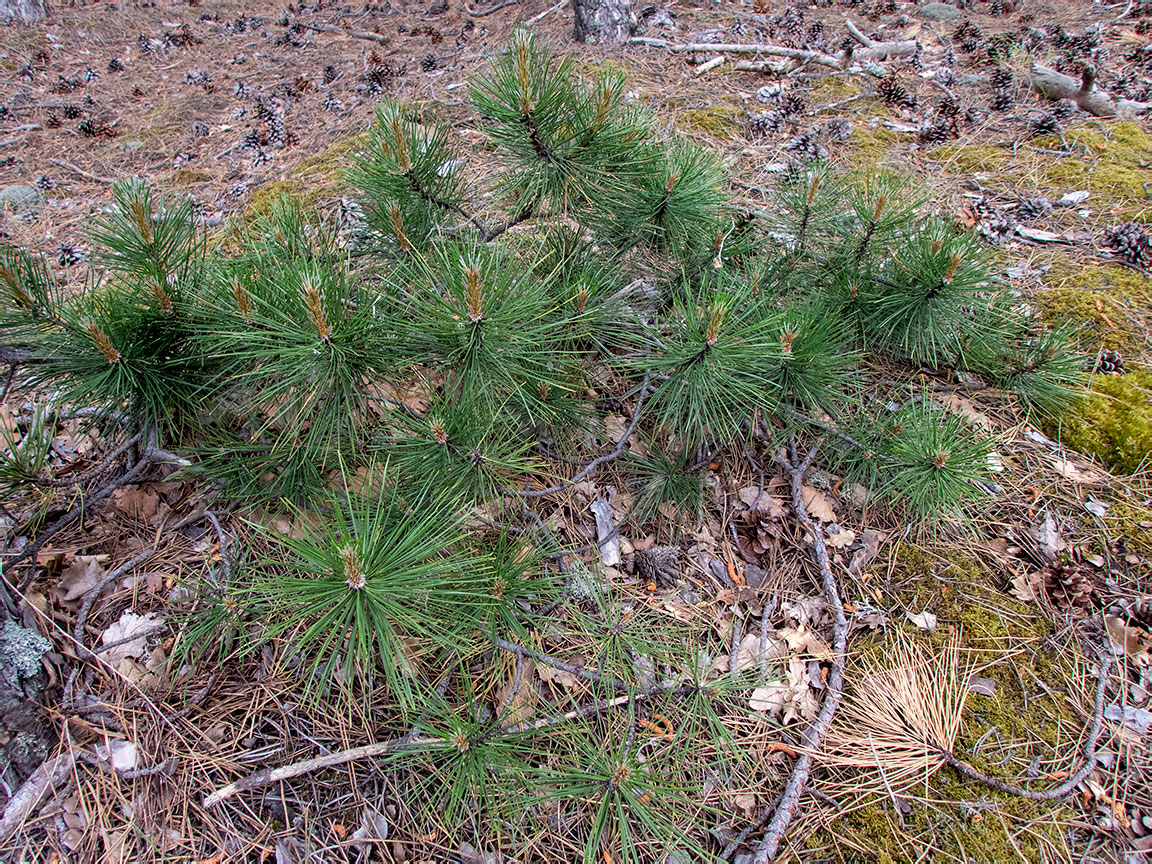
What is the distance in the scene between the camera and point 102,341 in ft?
4.88

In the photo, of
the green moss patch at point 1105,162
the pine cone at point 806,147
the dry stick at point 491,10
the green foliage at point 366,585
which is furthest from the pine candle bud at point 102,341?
the dry stick at point 491,10

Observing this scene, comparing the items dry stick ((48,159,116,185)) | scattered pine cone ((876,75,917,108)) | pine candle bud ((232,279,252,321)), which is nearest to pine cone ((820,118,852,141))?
scattered pine cone ((876,75,917,108))

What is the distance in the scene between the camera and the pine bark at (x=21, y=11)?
716 centimetres

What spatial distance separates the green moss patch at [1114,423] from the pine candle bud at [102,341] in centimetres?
318

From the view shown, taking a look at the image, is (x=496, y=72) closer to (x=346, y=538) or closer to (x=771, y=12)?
(x=346, y=538)

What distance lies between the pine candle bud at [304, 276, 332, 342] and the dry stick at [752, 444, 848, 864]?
1555 mm

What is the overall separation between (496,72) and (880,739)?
85.1 inches

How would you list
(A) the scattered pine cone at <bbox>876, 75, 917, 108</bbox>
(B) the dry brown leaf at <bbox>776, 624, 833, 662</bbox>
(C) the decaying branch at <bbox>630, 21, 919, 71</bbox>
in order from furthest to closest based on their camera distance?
(C) the decaying branch at <bbox>630, 21, 919, 71</bbox> < (A) the scattered pine cone at <bbox>876, 75, 917, 108</bbox> < (B) the dry brown leaf at <bbox>776, 624, 833, 662</bbox>

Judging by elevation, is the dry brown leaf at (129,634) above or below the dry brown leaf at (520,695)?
above

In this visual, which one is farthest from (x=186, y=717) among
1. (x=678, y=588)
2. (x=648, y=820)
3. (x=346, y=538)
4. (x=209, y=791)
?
(x=678, y=588)

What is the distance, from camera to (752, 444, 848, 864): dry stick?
4.83ft

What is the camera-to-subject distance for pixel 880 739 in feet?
5.39

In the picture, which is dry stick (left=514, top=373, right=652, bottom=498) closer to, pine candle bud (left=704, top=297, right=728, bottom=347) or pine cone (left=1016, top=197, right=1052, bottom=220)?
pine candle bud (left=704, top=297, right=728, bottom=347)

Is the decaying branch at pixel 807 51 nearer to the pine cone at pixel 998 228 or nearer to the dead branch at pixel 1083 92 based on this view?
the dead branch at pixel 1083 92
